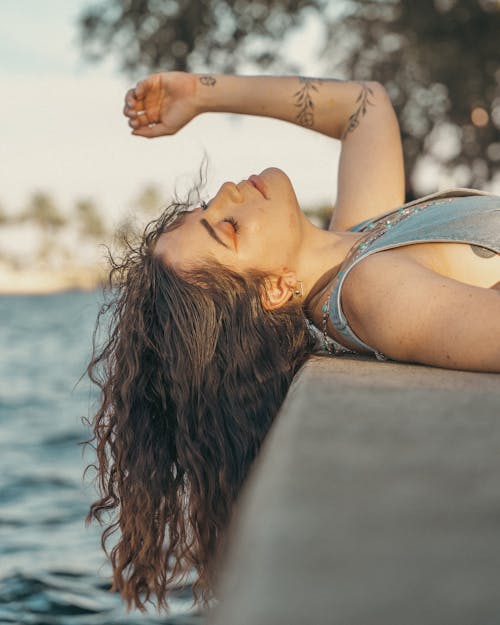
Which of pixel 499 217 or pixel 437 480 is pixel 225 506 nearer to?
pixel 499 217

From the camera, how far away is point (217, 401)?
9.07 feet

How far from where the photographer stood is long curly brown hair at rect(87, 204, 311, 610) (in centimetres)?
274

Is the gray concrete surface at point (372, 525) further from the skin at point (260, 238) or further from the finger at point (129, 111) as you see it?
the finger at point (129, 111)

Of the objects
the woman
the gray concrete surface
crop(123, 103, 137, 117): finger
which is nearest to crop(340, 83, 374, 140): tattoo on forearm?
the woman

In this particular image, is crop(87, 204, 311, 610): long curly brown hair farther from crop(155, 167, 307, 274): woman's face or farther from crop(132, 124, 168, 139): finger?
crop(132, 124, 168, 139): finger

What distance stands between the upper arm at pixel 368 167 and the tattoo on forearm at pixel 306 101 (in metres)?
0.21

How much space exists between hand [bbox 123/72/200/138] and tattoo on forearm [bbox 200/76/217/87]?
0.04 m

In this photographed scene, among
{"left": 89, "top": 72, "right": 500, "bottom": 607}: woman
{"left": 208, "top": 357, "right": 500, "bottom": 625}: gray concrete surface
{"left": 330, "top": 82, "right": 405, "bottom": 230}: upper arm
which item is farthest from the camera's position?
{"left": 330, "top": 82, "right": 405, "bottom": 230}: upper arm

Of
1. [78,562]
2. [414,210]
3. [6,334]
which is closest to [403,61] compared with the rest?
[78,562]

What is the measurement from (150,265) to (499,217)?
3.66 feet

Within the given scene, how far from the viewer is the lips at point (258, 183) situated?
3002mm

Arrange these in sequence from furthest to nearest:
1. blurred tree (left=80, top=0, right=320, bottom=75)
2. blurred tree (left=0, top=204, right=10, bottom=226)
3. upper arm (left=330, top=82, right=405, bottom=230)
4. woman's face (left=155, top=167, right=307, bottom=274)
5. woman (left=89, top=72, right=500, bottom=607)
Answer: blurred tree (left=0, top=204, right=10, bottom=226) < blurred tree (left=80, top=0, right=320, bottom=75) < upper arm (left=330, top=82, right=405, bottom=230) < woman's face (left=155, top=167, right=307, bottom=274) < woman (left=89, top=72, right=500, bottom=607)

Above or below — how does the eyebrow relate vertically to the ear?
above

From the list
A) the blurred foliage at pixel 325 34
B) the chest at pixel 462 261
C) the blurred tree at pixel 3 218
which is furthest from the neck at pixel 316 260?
the blurred tree at pixel 3 218
